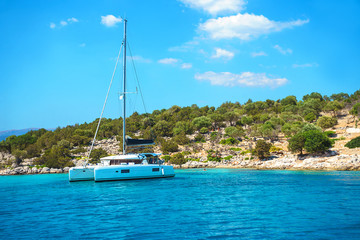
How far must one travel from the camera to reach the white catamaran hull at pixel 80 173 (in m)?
34.6

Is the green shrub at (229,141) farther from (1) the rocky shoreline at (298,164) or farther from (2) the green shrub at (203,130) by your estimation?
(2) the green shrub at (203,130)

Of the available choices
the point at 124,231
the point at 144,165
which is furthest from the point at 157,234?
the point at 144,165

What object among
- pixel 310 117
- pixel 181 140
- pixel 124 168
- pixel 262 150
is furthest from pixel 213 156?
pixel 124 168

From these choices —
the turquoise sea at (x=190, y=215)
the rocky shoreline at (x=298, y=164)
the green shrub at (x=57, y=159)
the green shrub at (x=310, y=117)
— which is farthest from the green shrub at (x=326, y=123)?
the green shrub at (x=57, y=159)

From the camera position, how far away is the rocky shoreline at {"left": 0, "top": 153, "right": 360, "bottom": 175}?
44.0 metres

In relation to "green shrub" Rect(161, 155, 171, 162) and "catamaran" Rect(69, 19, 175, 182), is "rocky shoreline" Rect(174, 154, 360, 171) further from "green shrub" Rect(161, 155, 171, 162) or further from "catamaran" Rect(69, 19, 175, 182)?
"catamaran" Rect(69, 19, 175, 182)

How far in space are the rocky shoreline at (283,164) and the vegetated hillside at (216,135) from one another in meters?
→ 1.79

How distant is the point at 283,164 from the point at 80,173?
3481 centimetres

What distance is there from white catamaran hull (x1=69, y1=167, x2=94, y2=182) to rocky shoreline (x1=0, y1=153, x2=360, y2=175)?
2985 centimetres

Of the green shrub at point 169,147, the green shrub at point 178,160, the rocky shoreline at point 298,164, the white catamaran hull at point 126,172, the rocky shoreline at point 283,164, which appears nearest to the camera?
the white catamaran hull at point 126,172

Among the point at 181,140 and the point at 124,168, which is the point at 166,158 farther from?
the point at 124,168

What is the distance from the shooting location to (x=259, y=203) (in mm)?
19516

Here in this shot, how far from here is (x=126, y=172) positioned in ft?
110

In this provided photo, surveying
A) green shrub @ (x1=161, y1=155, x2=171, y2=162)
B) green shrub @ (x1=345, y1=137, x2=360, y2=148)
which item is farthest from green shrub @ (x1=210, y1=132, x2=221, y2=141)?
green shrub @ (x1=345, y1=137, x2=360, y2=148)
